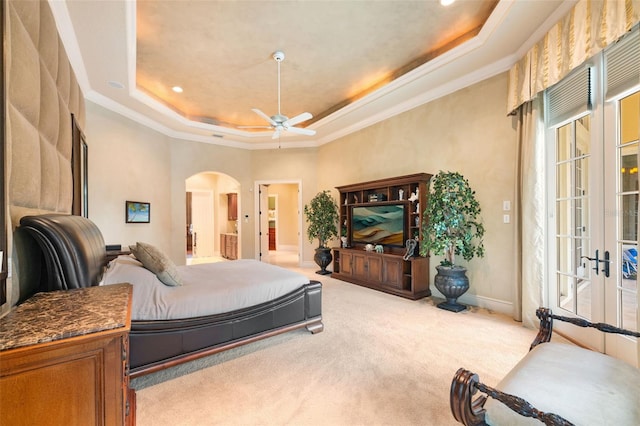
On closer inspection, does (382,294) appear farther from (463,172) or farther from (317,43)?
(317,43)

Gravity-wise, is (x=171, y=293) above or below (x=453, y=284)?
above

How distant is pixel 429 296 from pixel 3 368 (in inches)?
180

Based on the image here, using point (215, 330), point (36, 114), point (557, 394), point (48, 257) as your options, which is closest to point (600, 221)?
point (557, 394)

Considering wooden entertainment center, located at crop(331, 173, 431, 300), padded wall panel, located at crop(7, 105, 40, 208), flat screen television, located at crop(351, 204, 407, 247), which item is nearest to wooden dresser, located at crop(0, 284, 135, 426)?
padded wall panel, located at crop(7, 105, 40, 208)

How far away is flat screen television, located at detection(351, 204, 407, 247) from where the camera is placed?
4.72 m

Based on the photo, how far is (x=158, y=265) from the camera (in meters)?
2.40

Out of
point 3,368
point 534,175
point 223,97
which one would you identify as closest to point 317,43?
point 223,97

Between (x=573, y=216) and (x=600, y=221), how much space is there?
43cm

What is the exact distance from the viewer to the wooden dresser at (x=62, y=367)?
819 mm

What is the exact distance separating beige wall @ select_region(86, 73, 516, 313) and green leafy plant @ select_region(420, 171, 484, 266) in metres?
0.18

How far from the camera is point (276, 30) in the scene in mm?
3289

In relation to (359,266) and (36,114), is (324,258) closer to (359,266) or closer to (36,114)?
(359,266)

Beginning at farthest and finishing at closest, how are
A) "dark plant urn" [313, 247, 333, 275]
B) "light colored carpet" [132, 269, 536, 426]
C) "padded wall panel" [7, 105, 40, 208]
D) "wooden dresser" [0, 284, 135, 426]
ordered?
"dark plant urn" [313, 247, 333, 275], "light colored carpet" [132, 269, 536, 426], "padded wall panel" [7, 105, 40, 208], "wooden dresser" [0, 284, 135, 426]

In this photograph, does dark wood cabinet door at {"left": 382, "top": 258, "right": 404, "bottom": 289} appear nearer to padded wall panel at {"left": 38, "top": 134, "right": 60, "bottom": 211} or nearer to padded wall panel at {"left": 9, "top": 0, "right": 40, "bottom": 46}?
padded wall panel at {"left": 38, "top": 134, "right": 60, "bottom": 211}
